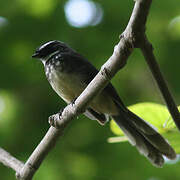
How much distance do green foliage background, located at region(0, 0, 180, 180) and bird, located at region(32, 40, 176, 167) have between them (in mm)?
1164

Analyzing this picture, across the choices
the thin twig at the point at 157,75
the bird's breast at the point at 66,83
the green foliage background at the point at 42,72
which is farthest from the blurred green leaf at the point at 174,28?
the thin twig at the point at 157,75

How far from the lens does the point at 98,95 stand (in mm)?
2971

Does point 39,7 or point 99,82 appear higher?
point 99,82

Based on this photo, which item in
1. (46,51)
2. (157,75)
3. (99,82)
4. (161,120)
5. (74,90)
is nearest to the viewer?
(157,75)

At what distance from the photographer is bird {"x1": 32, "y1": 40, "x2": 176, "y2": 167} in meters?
2.92

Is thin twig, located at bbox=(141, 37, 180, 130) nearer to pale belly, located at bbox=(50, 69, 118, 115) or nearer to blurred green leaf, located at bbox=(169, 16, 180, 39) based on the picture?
pale belly, located at bbox=(50, 69, 118, 115)

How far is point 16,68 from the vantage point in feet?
15.7

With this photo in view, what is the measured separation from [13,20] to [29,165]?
2.73m

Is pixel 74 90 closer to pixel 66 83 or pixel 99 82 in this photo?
pixel 66 83

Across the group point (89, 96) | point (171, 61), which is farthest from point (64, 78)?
point (171, 61)

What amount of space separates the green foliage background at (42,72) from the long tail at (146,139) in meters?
1.42

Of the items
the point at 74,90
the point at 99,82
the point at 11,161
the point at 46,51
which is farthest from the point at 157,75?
the point at 46,51

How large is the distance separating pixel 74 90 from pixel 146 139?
0.66 metres

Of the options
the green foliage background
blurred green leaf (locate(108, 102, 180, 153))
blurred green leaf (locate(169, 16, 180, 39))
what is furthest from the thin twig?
blurred green leaf (locate(169, 16, 180, 39))
